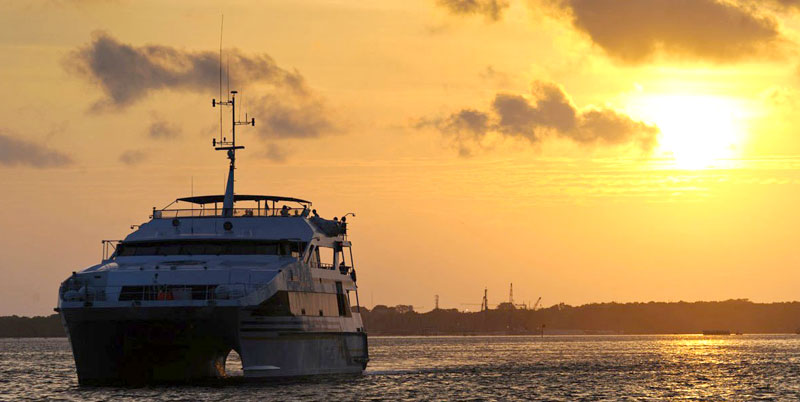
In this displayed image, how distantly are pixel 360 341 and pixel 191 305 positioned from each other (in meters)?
15.9

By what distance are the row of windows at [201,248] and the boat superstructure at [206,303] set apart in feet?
0.14

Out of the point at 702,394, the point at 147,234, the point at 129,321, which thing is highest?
the point at 147,234

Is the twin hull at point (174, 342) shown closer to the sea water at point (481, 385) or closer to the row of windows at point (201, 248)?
the sea water at point (481, 385)

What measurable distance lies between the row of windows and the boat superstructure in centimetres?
4

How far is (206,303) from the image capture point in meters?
47.9

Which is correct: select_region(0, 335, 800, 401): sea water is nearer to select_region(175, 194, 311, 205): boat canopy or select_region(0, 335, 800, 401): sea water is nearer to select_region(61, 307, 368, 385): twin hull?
select_region(61, 307, 368, 385): twin hull

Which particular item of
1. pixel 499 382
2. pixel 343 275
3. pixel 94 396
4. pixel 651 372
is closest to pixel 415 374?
pixel 499 382

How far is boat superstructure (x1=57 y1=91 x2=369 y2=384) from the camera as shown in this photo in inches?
1900

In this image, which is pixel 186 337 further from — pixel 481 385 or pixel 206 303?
pixel 481 385

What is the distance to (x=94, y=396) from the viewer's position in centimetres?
4838

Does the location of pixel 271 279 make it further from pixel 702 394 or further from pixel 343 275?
pixel 702 394

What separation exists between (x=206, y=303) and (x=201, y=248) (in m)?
6.37

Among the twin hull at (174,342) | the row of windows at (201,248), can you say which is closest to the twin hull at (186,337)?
the twin hull at (174,342)

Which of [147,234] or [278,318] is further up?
[147,234]
